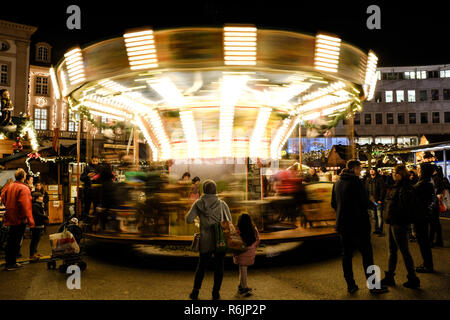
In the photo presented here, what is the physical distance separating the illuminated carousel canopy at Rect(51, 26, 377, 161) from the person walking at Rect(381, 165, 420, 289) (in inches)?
101

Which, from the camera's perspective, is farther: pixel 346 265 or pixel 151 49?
pixel 151 49

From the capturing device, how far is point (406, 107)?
48750mm

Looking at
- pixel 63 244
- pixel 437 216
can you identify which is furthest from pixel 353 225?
pixel 63 244

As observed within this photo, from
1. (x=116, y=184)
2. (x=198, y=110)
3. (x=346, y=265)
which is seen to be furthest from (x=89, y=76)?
(x=346, y=265)

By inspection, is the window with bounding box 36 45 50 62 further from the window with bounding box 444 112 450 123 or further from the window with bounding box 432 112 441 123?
the window with bounding box 444 112 450 123

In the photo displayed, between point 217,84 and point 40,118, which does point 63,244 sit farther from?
point 40,118

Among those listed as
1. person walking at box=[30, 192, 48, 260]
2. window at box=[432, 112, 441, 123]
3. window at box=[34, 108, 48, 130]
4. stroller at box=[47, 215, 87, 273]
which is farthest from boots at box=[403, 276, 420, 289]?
window at box=[432, 112, 441, 123]

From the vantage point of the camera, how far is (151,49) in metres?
5.91

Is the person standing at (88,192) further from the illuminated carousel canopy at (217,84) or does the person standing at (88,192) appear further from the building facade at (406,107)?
the building facade at (406,107)

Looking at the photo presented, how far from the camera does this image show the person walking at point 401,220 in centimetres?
489

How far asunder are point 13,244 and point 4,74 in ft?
99.3

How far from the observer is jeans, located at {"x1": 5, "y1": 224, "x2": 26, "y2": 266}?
6124mm

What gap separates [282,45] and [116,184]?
4.36 meters

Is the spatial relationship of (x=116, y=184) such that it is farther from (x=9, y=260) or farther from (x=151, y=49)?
(x=151, y=49)
